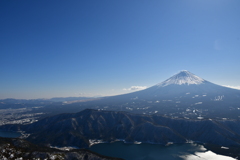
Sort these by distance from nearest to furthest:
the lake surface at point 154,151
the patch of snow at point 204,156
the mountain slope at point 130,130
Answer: the patch of snow at point 204,156 → the lake surface at point 154,151 → the mountain slope at point 130,130

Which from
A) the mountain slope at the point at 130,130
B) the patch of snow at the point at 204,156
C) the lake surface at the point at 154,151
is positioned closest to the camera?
the patch of snow at the point at 204,156

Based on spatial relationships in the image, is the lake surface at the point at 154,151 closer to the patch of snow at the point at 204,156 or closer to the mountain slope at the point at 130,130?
the patch of snow at the point at 204,156

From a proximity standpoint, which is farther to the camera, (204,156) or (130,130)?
(130,130)

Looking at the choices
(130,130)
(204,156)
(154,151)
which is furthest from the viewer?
(130,130)

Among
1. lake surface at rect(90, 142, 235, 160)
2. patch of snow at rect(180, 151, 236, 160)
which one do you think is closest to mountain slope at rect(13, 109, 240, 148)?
lake surface at rect(90, 142, 235, 160)

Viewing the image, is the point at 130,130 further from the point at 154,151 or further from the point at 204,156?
the point at 204,156

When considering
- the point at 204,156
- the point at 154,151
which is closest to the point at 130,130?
the point at 154,151

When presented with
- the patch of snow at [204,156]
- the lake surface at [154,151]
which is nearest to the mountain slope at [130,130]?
the lake surface at [154,151]

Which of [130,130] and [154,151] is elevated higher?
[130,130]

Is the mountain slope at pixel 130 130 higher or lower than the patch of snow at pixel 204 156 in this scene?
higher
